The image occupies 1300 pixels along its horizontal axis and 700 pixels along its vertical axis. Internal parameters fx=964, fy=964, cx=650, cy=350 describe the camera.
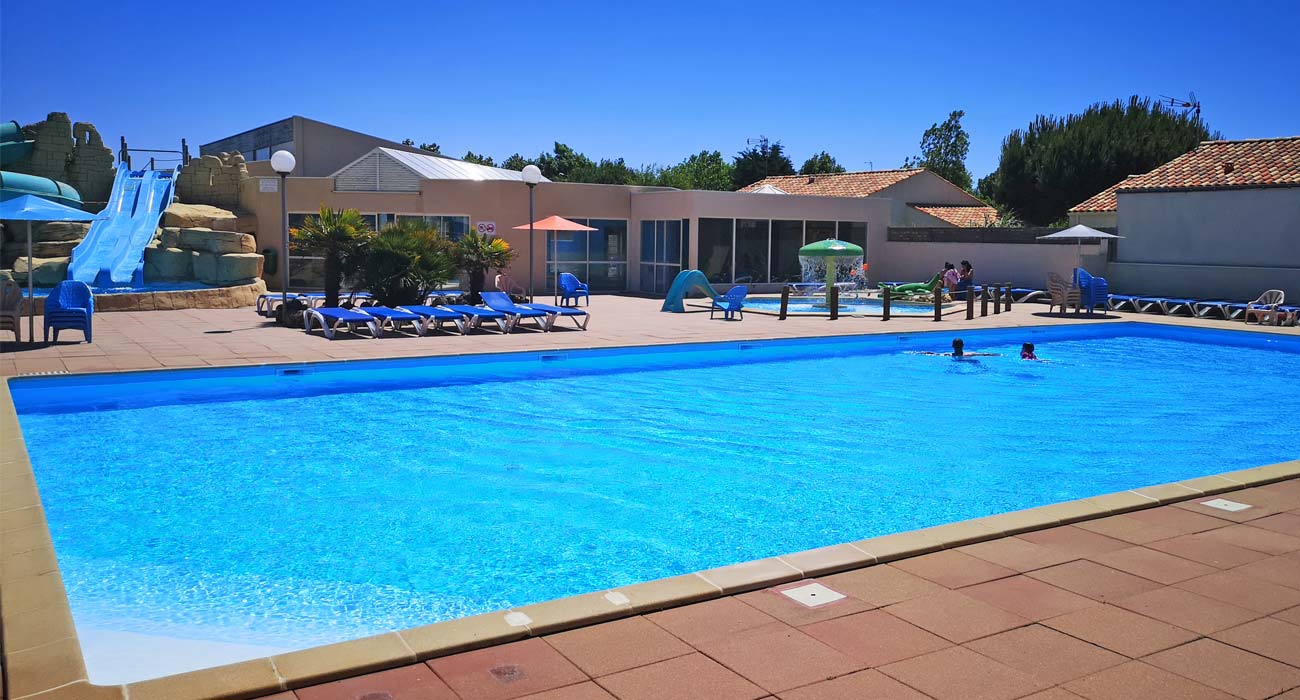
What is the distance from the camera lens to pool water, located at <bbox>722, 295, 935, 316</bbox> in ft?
67.3

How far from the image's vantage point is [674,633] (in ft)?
11.3

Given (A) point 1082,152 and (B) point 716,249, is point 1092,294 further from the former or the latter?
(A) point 1082,152

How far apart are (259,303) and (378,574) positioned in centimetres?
1350

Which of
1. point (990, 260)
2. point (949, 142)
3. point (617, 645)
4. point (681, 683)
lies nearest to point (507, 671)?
point (617, 645)

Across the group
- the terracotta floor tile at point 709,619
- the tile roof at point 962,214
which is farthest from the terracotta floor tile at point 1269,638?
the tile roof at point 962,214

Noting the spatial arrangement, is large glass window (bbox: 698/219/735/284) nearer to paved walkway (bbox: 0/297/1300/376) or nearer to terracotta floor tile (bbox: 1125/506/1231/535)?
paved walkway (bbox: 0/297/1300/376)

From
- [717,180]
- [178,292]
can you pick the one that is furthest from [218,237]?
[717,180]

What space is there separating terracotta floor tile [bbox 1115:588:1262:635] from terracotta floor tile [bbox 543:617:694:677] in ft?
5.93

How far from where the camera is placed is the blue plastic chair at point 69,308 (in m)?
12.2

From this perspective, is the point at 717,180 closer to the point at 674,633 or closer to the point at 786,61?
the point at 786,61

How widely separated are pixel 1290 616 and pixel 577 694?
2.74 meters

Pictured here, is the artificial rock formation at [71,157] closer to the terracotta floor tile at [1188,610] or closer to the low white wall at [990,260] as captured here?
the low white wall at [990,260]

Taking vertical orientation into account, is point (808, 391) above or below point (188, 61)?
below

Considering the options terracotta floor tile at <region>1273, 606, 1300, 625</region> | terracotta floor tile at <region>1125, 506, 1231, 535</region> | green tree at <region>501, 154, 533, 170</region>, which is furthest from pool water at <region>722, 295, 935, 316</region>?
green tree at <region>501, 154, 533, 170</region>
